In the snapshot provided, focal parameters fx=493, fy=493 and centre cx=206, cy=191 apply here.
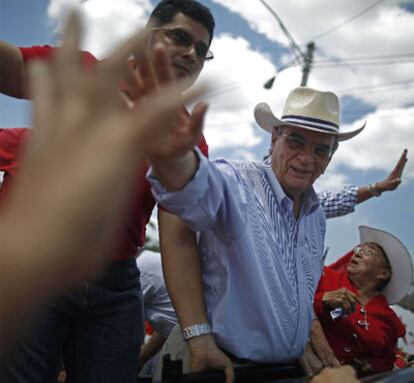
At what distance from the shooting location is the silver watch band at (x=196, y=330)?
1.77 meters

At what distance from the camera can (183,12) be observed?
1.90 m

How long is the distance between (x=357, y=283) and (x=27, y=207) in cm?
335

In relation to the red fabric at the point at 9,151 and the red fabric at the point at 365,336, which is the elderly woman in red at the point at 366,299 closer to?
the red fabric at the point at 365,336

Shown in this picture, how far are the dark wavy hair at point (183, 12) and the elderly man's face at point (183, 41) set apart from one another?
0.8 inches

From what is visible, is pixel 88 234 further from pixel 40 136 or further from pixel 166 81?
pixel 166 81

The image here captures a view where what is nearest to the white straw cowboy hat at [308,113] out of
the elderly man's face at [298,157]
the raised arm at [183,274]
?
the elderly man's face at [298,157]

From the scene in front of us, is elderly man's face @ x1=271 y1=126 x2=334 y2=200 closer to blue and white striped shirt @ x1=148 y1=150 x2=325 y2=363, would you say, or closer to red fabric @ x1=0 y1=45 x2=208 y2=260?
blue and white striped shirt @ x1=148 y1=150 x2=325 y2=363

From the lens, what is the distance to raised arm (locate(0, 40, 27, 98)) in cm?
120

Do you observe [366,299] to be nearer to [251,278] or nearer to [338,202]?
[338,202]

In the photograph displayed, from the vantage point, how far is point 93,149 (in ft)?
1.51

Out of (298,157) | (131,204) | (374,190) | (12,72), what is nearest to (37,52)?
(12,72)

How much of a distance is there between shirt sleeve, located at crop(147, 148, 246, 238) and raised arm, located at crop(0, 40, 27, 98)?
1.29 ft

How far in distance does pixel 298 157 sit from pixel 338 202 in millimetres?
1531

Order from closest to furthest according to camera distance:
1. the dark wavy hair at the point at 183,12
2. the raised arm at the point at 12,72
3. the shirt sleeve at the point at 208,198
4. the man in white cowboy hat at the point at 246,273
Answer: the raised arm at the point at 12,72 → the shirt sleeve at the point at 208,198 → the man in white cowboy hat at the point at 246,273 → the dark wavy hair at the point at 183,12
